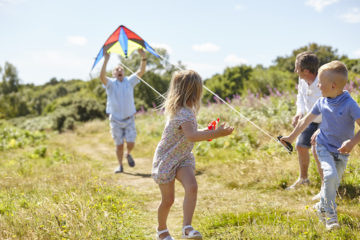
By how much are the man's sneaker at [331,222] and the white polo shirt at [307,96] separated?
5.61ft

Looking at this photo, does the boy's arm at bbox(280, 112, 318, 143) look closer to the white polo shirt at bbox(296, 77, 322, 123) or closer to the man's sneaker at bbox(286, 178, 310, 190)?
the white polo shirt at bbox(296, 77, 322, 123)

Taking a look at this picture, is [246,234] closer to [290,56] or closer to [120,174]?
[120,174]

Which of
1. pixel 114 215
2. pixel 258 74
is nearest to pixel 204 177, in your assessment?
pixel 114 215

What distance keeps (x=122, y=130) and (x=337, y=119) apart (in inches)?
192

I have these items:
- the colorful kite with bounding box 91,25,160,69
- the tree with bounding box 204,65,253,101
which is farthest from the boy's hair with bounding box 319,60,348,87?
the tree with bounding box 204,65,253,101

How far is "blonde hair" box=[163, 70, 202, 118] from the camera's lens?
2.98 metres

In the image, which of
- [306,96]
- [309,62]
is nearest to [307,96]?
[306,96]

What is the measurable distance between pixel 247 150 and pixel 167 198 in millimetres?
4149

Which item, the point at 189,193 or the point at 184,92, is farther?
the point at 184,92

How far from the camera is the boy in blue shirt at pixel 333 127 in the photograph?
9.79ft

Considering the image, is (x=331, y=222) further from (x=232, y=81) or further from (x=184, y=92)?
(x=232, y=81)

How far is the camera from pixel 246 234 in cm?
292

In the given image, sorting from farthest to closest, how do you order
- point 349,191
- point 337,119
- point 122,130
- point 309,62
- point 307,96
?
point 122,130 < point 307,96 < point 309,62 < point 349,191 < point 337,119

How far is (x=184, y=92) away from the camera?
300 centimetres
